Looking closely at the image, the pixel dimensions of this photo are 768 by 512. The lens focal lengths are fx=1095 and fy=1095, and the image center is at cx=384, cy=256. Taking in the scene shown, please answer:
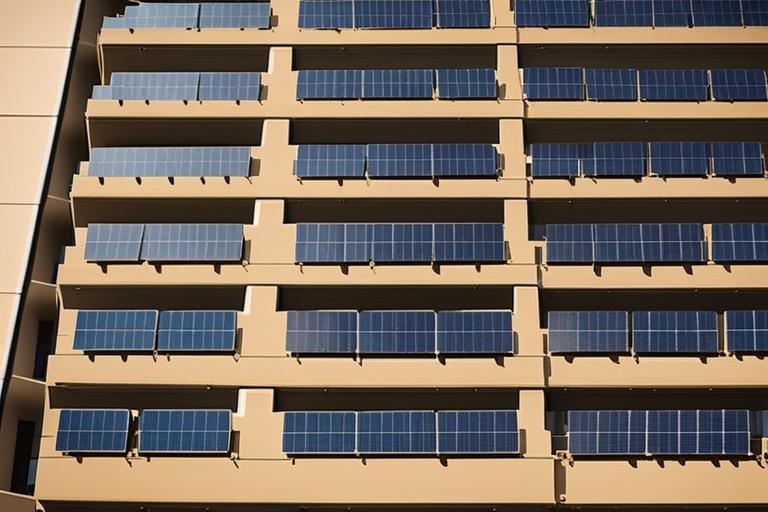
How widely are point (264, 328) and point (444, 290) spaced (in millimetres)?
5910

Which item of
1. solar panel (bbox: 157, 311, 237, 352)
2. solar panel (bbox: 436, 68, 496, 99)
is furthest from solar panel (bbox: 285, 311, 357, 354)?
solar panel (bbox: 436, 68, 496, 99)

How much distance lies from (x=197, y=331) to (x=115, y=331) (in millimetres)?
2569

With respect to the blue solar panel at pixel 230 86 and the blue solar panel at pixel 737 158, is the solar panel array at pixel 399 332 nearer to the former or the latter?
the blue solar panel at pixel 230 86

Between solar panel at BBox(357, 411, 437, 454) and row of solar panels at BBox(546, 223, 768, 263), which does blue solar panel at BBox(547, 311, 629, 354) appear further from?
solar panel at BBox(357, 411, 437, 454)

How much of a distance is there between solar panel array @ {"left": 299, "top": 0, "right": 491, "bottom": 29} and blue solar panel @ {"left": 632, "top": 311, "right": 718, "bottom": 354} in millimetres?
12452

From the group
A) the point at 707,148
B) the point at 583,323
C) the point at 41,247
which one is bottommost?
the point at 583,323

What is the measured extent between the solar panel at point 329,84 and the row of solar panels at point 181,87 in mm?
1574

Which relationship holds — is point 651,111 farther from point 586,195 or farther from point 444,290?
point 444,290

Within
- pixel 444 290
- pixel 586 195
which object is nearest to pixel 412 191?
pixel 444 290

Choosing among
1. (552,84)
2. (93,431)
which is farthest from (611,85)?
(93,431)

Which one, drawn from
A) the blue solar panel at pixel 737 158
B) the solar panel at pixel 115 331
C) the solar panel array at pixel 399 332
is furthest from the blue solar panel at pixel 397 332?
the blue solar panel at pixel 737 158

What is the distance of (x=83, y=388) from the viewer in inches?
1328

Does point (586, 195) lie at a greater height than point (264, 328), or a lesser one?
greater

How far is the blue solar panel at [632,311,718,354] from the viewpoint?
3347cm
